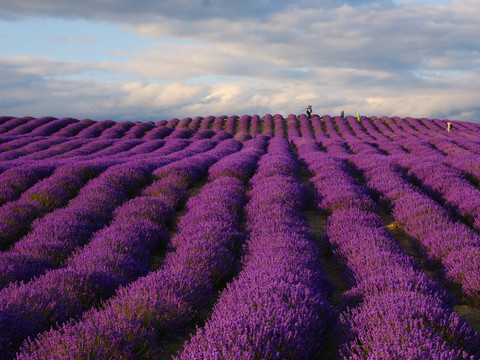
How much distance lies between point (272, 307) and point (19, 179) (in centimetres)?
726

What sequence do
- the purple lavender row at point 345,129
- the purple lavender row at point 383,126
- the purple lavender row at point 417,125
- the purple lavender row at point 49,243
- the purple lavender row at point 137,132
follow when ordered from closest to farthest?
the purple lavender row at point 49,243 < the purple lavender row at point 137,132 < the purple lavender row at point 345,129 < the purple lavender row at point 383,126 < the purple lavender row at point 417,125

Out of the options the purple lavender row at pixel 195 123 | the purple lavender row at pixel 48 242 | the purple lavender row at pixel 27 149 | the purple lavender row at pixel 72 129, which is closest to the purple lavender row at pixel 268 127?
the purple lavender row at pixel 195 123

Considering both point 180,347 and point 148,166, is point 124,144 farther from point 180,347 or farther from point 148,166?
point 180,347

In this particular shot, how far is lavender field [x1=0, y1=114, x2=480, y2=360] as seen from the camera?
256cm

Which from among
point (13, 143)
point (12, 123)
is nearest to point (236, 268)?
point (13, 143)

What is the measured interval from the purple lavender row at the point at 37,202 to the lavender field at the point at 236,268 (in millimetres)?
26

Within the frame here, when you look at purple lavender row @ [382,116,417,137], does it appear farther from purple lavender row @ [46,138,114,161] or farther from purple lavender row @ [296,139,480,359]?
purple lavender row @ [296,139,480,359]

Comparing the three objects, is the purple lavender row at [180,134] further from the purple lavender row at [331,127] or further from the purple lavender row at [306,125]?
the purple lavender row at [331,127]

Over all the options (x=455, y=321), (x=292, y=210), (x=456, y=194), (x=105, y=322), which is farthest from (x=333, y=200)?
(x=105, y=322)

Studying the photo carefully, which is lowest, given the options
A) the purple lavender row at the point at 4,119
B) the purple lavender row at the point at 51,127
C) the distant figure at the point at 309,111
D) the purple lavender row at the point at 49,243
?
the purple lavender row at the point at 49,243

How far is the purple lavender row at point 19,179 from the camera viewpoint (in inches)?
286

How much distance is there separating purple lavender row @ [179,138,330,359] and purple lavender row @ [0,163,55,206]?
5139 mm

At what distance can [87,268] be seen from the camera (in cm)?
380

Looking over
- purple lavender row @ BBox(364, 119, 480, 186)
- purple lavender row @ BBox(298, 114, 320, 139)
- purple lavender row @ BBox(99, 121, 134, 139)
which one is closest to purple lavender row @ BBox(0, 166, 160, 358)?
purple lavender row @ BBox(364, 119, 480, 186)
